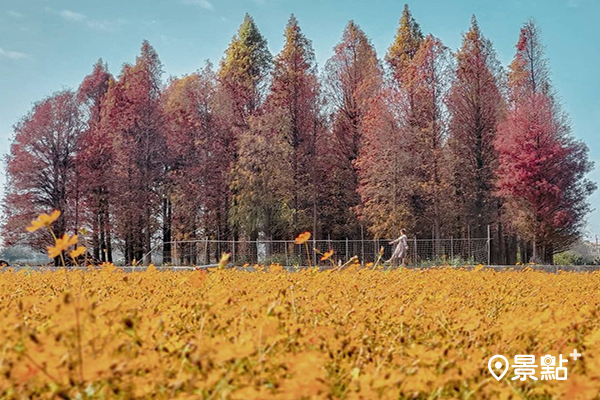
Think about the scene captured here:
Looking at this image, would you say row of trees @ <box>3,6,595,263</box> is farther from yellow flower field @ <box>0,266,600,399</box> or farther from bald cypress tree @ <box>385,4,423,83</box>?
yellow flower field @ <box>0,266,600,399</box>

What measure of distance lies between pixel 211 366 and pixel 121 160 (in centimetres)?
2522

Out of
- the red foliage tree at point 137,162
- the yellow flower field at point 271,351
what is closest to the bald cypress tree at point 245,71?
the red foliage tree at point 137,162

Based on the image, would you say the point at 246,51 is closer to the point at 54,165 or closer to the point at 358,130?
the point at 358,130

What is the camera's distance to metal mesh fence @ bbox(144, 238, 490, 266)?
74.1 feet

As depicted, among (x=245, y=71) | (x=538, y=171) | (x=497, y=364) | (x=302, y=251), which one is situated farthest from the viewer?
(x=245, y=71)

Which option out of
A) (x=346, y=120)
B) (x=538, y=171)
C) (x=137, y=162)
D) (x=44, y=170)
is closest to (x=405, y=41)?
(x=346, y=120)

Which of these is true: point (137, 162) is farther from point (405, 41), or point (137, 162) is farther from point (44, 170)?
point (405, 41)

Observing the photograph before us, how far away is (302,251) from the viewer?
24219 millimetres

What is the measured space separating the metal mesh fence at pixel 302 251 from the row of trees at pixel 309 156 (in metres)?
0.91

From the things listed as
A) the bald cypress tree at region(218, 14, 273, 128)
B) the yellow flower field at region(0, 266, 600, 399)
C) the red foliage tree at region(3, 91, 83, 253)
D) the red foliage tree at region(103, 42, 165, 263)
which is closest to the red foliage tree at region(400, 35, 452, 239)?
the bald cypress tree at region(218, 14, 273, 128)

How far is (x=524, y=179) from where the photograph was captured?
21703mm

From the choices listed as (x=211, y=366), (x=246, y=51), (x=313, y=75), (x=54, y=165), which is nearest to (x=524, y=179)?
(x=313, y=75)

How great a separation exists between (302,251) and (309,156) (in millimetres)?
4186

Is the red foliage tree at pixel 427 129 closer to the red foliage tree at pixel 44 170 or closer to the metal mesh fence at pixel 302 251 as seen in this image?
the metal mesh fence at pixel 302 251
